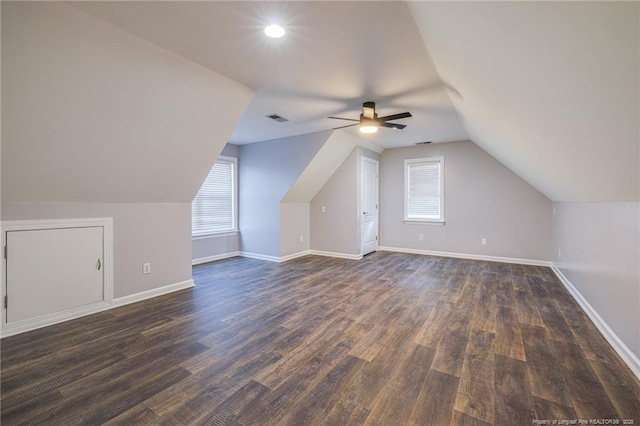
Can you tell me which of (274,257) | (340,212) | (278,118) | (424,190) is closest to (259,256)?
(274,257)

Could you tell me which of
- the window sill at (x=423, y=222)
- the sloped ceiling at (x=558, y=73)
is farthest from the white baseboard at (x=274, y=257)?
the sloped ceiling at (x=558, y=73)

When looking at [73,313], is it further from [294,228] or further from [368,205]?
[368,205]

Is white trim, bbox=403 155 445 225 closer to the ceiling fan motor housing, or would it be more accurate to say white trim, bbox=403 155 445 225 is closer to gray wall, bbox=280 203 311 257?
gray wall, bbox=280 203 311 257

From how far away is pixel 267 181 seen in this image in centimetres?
563

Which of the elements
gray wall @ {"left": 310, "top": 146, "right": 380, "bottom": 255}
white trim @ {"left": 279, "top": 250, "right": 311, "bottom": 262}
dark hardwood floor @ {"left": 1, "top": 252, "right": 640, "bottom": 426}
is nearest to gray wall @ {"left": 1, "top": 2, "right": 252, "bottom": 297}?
dark hardwood floor @ {"left": 1, "top": 252, "right": 640, "bottom": 426}

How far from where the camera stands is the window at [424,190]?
19.6 feet

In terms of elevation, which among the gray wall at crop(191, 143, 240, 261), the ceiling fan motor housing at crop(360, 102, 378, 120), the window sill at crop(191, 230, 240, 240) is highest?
the ceiling fan motor housing at crop(360, 102, 378, 120)

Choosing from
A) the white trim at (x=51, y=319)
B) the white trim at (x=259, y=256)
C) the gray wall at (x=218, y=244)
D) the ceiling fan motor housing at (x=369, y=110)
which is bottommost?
the white trim at (x=51, y=319)

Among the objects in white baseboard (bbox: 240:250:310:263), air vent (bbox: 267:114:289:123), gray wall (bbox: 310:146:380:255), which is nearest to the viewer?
air vent (bbox: 267:114:289:123)

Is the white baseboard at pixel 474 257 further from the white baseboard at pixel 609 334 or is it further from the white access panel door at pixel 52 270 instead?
the white access panel door at pixel 52 270

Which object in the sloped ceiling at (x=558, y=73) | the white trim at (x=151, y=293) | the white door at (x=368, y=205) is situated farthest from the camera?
the white door at (x=368, y=205)

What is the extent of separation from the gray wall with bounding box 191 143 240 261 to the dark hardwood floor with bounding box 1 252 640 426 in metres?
2.06

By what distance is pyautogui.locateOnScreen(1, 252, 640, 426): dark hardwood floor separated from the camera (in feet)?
5.29

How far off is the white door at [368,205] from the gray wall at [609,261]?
3284mm
